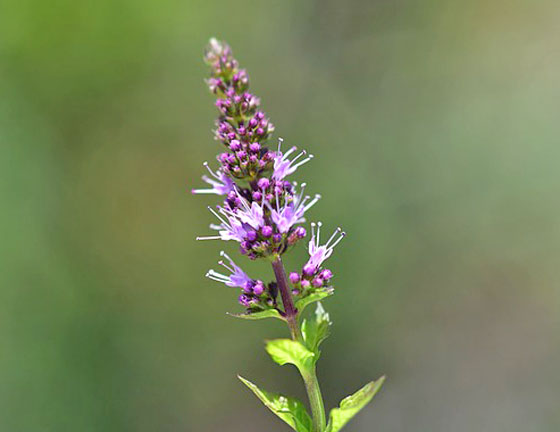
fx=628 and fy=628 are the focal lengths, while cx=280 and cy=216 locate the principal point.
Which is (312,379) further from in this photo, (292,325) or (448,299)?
(448,299)

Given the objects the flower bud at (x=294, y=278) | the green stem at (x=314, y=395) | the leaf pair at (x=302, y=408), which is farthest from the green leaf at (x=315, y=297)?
the leaf pair at (x=302, y=408)

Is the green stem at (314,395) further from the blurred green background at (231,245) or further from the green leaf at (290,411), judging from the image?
the blurred green background at (231,245)

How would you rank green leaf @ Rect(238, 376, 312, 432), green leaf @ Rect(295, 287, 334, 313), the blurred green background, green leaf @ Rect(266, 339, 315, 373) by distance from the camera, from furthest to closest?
the blurred green background, green leaf @ Rect(238, 376, 312, 432), green leaf @ Rect(295, 287, 334, 313), green leaf @ Rect(266, 339, 315, 373)

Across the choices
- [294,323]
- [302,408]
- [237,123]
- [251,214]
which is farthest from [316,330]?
[237,123]

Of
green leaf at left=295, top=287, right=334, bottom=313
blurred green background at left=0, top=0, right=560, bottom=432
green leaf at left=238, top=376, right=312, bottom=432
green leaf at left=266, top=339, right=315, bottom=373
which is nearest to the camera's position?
green leaf at left=266, top=339, right=315, bottom=373

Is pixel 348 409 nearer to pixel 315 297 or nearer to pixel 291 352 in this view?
pixel 291 352

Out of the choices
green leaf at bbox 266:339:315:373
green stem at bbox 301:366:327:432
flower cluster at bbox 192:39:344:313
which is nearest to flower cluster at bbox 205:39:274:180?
flower cluster at bbox 192:39:344:313

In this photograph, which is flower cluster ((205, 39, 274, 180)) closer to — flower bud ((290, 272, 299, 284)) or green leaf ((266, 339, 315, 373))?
flower bud ((290, 272, 299, 284))
